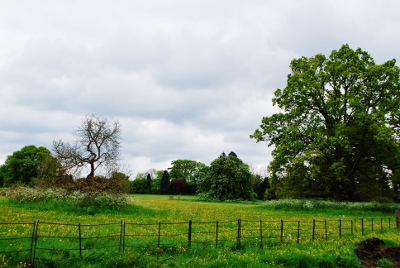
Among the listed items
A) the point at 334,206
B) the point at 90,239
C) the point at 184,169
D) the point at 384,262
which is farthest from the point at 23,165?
the point at 384,262

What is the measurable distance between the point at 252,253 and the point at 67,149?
78.0ft

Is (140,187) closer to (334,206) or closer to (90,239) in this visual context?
(334,206)

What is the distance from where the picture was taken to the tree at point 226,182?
2753 inches

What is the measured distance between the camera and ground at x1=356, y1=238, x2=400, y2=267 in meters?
13.8

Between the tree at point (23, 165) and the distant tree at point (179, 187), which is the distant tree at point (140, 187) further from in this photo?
the tree at point (23, 165)

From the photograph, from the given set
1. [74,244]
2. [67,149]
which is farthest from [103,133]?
[74,244]

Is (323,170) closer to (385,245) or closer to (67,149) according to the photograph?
(385,245)

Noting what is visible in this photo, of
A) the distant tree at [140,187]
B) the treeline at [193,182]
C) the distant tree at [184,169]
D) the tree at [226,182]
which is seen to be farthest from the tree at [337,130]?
the distant tree at [184,169]

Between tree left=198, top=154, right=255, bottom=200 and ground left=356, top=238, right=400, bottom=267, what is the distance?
53.3m

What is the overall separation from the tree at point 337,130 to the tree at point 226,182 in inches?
1076

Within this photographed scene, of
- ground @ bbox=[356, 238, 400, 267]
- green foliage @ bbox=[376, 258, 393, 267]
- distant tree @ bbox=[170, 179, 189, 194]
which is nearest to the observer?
green foliage @ bbox=[376, 258, 393, 267]

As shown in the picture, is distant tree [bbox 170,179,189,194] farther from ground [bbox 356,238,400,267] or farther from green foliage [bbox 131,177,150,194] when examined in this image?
ground [bbox 356,238,400,267]

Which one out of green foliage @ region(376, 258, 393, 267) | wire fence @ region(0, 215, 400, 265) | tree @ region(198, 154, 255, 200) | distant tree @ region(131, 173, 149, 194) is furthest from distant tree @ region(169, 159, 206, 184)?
green foliage @ region(376, 258, 393, 267)

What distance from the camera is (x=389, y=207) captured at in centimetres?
3650
